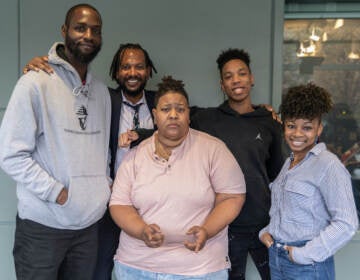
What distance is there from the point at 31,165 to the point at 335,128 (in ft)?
8.18

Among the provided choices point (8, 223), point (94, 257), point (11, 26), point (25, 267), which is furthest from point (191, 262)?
point (11, 26)

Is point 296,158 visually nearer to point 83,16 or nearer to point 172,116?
point 172,116

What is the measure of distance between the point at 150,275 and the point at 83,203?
1.85 feet

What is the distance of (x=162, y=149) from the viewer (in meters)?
2.19

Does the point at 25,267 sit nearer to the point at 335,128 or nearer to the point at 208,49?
the point at 208,49

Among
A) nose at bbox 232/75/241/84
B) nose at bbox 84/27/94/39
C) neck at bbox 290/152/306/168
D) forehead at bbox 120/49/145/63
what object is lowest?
neck at bbox 290/152/306/168

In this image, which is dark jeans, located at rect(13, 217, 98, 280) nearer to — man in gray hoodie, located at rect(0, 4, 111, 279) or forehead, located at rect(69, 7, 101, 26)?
man in gray hoodie, located at rect(0, 4, 111, 279)

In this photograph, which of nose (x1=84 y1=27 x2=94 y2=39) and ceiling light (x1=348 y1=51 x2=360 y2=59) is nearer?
nose (x1=84 y1=27 x2=94 y2=39)

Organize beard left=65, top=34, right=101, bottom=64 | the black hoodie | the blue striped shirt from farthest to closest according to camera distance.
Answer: the black hoodie
beard left=65, top=34, right=101, bottom=64
the blue striped shirt

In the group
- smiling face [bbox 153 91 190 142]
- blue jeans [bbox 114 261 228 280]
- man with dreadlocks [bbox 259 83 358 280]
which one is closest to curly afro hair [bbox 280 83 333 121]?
man with dreadlocks [bbox 259 83 358 280]

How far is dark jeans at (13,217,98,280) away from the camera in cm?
224

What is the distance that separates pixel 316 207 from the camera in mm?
2006

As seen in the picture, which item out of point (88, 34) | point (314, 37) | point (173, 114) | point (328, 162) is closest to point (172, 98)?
point (173, 114)

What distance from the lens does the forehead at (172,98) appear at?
214 centimetres
